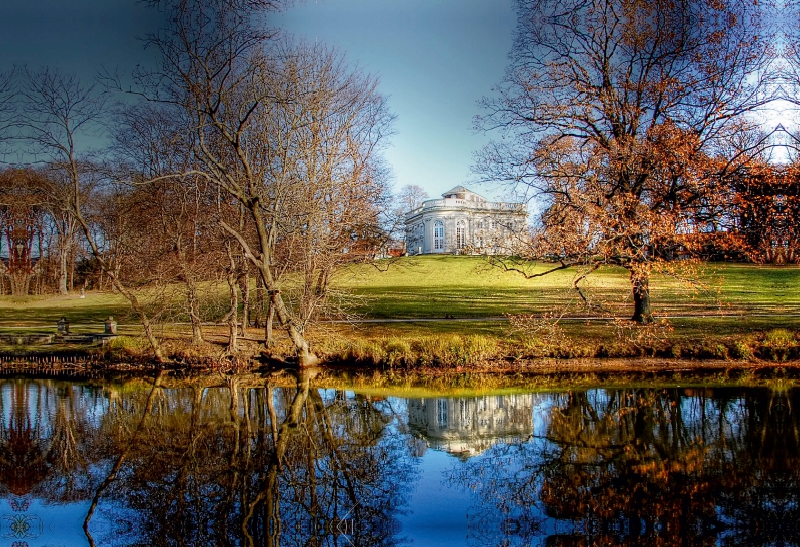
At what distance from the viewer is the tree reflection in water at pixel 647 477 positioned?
265 inches

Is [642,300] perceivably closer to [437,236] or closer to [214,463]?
[214,463]

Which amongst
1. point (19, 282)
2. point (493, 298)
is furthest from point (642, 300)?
point (19, 282)

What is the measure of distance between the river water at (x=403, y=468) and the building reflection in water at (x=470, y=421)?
0.05m

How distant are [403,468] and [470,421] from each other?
2999 millimetres

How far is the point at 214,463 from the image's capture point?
930 cm

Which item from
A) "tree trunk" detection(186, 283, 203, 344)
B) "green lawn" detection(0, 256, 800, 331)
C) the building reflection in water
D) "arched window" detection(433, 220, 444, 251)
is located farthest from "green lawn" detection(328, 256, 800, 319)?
"arched window" detection(433, 220, 444, 251)

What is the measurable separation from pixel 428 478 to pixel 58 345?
14981mm

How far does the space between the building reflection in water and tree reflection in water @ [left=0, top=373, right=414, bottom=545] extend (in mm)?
704

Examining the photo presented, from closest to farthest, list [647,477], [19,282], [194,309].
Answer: [647,477]
[194,309]
[19,282]

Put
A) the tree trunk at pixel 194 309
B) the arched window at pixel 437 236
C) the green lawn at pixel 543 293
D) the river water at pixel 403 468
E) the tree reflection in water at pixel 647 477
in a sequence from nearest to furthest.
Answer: the tree reflection in water at pixel 647 477 < the river water at pixel 403 468 < the tree trunk at pixel 194 309 < the green lawn at pixel 543 293 < the arched window at pixel 437 236

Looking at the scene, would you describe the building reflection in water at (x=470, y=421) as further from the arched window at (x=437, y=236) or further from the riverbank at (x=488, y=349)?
the arched window at (x=437, y=236)

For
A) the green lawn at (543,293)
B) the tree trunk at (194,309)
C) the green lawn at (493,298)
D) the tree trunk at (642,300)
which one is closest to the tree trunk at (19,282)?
the green lawn at (493,298)

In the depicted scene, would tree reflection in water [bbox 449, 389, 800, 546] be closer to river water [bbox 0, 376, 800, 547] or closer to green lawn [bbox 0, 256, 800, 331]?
river water [bbox 0, 376, 800, 547]

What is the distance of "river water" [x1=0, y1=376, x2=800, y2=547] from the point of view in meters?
6.90
